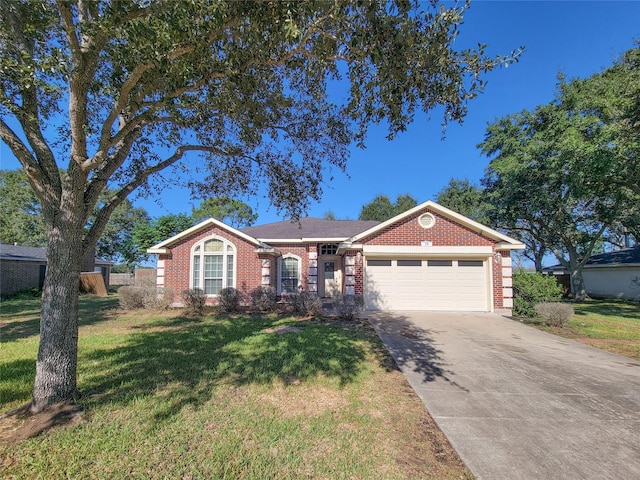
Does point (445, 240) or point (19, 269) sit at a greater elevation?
point (445, 240)

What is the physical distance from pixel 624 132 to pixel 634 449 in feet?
44.6

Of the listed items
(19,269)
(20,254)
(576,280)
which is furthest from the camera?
(576,280)

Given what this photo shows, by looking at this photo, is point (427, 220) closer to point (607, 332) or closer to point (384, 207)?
point (607, 332)

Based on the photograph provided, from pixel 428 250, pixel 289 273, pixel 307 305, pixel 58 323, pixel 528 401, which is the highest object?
pixel 428 250

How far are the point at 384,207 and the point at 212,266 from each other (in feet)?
100.0

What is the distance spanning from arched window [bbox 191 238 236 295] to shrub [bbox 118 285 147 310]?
Answer: 2.11 meters

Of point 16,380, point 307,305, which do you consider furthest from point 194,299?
point 16,380

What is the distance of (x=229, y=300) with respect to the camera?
515 inches

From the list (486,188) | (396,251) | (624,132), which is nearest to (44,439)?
(396,251)

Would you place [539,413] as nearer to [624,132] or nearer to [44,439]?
[44,439]

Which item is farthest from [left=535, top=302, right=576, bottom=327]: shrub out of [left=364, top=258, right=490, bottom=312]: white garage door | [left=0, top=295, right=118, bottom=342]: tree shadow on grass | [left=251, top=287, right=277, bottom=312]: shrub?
[left=0, top=295, right=118, bottom=342]: tree shadow on grass

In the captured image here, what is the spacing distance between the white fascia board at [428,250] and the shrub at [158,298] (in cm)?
863

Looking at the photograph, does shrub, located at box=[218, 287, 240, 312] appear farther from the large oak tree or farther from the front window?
the large oak tree

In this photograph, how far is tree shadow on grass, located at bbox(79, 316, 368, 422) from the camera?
475 centimetres
